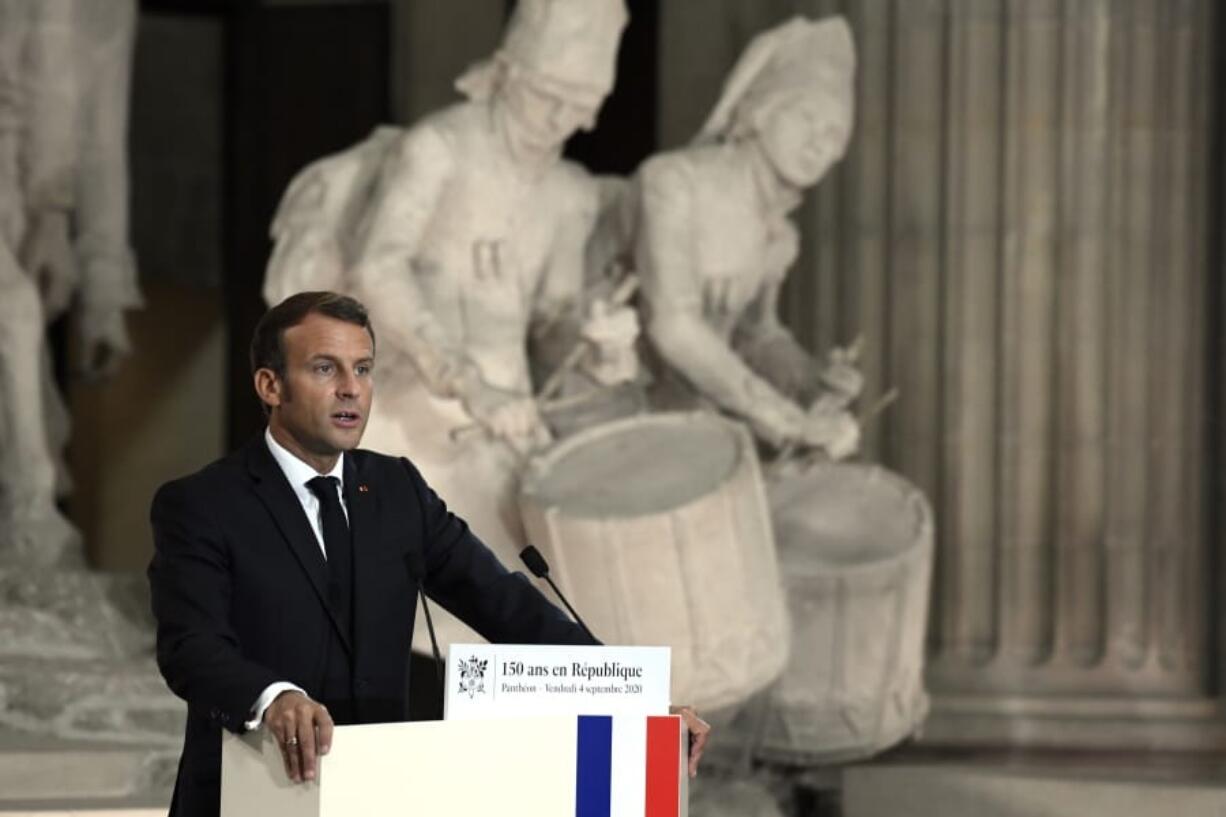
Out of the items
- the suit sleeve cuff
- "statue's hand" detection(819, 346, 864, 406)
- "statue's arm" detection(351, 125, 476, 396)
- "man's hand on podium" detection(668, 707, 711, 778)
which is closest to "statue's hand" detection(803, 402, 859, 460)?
"statue's hand" detection(819, 346, 864, 406)

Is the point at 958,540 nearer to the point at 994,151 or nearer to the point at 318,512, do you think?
the point at 994,151

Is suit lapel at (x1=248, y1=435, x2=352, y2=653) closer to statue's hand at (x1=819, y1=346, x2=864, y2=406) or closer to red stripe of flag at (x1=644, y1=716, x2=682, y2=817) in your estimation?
red stripe of flag at (x1=644, y1=716, x2=682, y2=817)

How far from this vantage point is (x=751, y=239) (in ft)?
26.7

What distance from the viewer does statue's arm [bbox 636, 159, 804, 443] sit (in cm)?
787

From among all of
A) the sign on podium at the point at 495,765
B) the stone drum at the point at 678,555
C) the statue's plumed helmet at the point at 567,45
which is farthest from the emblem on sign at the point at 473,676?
the statue's plumed helmet at the point at 567,45

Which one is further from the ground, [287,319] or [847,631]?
[287,319]

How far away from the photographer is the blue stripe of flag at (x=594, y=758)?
132 inches

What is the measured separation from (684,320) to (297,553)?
4555 millimetres

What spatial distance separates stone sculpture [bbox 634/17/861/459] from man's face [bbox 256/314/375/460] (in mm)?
4519

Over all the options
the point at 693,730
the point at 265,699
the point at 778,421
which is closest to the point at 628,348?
the point at 778,421

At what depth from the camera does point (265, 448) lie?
3.46 metres

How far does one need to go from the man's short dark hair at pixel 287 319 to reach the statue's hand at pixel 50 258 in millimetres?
5357

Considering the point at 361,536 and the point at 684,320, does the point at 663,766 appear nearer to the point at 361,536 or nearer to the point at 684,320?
the point at 361,536

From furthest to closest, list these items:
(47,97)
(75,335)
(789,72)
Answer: (75,335)
(47,97)
(789,72)
